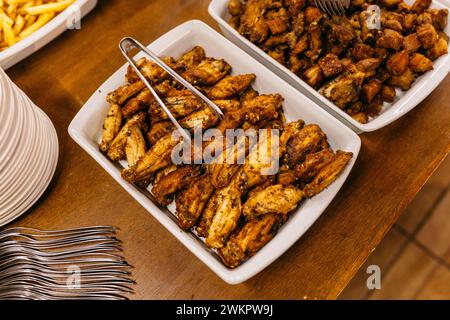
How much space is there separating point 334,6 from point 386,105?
0.33m

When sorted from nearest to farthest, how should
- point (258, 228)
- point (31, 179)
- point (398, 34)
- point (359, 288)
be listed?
point (258, 228)
point (31, 179)
point (398, 34)
point (359, 288)

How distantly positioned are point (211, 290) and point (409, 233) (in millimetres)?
1070

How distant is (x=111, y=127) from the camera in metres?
1.15

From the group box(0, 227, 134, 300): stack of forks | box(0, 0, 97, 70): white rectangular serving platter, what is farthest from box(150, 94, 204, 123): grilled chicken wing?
box(0, 0, 97, 70): white rectangular serving platter

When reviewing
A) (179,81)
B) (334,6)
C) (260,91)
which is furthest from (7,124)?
(334,6)

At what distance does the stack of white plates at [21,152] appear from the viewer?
3.11ft

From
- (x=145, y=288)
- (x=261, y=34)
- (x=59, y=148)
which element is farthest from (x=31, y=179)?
(x=261, y=34)

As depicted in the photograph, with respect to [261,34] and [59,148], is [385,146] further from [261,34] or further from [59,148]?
[59,148]

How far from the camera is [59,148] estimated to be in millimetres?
1271

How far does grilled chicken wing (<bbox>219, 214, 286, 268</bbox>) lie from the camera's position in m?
0.97

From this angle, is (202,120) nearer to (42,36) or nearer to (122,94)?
(122,94)

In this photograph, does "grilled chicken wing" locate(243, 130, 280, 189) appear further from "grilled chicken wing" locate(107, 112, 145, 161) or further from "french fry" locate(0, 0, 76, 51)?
"french fry" locate(0, 0, 76, 51)

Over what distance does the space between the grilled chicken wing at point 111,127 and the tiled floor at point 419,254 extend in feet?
3.52

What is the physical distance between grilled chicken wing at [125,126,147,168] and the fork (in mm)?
657
